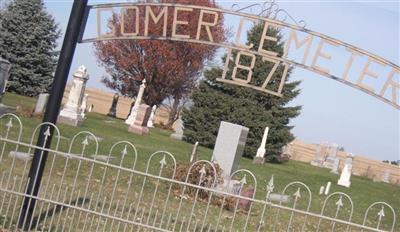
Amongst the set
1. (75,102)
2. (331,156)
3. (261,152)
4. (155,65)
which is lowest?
(261,152)

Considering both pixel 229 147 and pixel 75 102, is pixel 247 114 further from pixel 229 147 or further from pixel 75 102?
pixel 229 147

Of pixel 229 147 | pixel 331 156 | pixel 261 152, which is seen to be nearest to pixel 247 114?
pixel 261 152

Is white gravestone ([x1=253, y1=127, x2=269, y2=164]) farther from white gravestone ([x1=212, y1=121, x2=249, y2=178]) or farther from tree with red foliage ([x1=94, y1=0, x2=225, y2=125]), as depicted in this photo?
white gravestone ([x1=212, y1=121, x2=249, y2=178])

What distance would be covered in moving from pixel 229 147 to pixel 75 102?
1113cm

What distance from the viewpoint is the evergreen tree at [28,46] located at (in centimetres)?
3102

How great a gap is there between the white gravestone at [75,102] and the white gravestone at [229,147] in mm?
10201

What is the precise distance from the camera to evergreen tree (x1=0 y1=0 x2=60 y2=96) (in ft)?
102

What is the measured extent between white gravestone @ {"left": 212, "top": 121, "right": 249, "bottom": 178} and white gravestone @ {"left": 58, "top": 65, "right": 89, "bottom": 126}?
10.2 metres

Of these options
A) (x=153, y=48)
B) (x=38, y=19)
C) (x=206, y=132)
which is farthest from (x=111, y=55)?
(x=206, y=132)

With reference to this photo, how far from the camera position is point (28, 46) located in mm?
31328

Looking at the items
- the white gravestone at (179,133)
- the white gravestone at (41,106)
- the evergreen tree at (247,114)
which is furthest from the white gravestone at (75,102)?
the evergreen tree at (247,114)

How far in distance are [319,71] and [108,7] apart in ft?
8.89

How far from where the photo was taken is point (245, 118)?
28.9m

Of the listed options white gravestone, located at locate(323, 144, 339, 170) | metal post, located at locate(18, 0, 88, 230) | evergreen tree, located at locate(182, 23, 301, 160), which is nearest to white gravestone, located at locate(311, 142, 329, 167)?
white gravestone, located at locate(323, 144, 339, 170)
